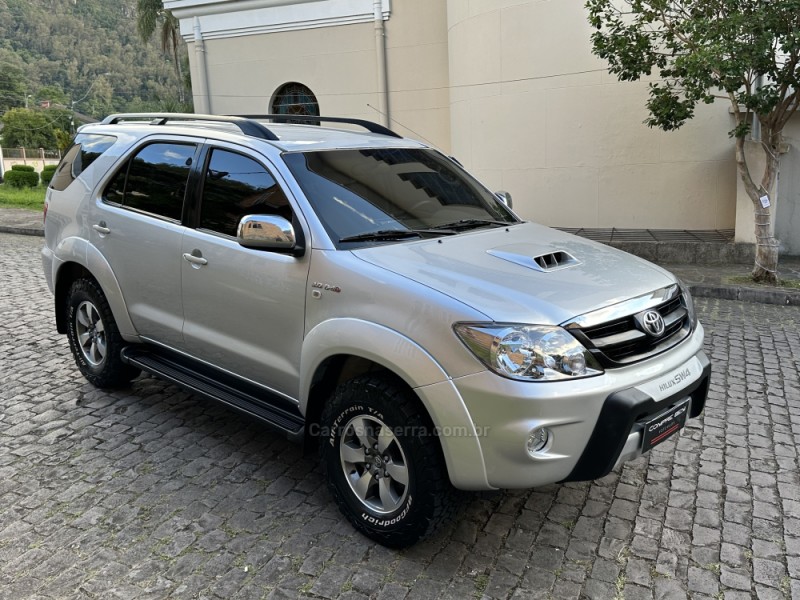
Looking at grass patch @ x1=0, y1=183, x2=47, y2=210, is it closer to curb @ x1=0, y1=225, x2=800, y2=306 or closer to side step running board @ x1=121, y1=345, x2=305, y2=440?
side step running board @ x1=121, y1=345, x2=305, y2=440

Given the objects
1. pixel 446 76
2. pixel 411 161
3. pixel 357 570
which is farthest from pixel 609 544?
pixel 446 76

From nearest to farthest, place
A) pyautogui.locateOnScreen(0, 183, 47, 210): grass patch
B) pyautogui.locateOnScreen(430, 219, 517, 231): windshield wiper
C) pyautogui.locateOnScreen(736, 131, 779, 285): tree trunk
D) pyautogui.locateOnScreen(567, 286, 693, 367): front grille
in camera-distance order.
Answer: pyautogui.locateOnScreen(567, 286, 693, 367): front grille
pyautogui.locateOnScreen(430, 219, 517, 231): windshield wiper
pyautogui.locateOnScreen(736, 131, 779, 285): tree trunk
pyautogui.locateOnScreen(0, 183, 47, 210): grass patch

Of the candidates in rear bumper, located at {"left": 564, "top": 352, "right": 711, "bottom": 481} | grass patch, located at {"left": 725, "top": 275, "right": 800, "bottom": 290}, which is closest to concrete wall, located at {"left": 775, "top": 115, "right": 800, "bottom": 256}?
grass patch, located at {"left": 725, "top": 275, "right": 800, "bottom": 290}

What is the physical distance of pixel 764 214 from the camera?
8.72 meters

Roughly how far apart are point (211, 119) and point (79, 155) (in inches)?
56.9

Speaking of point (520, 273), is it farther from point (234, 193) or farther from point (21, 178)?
point (21, 178)

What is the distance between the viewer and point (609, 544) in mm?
3336

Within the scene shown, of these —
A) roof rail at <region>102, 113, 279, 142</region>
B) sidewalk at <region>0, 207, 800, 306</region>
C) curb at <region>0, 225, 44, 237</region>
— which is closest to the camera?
roof rail at <region>102, 113, 279, 142</region>

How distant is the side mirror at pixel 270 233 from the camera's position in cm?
346

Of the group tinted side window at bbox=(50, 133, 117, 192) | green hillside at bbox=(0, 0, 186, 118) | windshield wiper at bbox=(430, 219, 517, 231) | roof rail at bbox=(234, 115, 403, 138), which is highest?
green hillside at bbox=(0, 0, 186, 118)

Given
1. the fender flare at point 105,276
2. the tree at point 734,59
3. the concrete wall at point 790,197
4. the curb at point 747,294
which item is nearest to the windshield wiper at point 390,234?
the fender flare at point 105,276

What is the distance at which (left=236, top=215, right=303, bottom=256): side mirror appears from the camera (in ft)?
11.4

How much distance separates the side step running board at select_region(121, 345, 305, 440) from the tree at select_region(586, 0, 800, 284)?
6.25 metres

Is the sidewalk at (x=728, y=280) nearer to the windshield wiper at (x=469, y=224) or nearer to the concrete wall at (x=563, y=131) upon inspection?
the concrete wall at (x=563, y=131)
